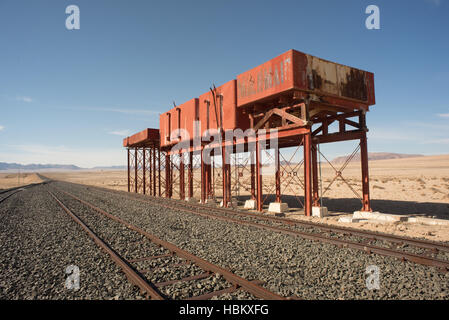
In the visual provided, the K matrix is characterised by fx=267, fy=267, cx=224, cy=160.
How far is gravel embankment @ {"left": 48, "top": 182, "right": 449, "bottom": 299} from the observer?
4.74 meters

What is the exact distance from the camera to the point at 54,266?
634cm

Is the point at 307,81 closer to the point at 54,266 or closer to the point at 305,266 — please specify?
the point at 305,266

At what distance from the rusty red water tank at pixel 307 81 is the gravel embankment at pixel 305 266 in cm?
758

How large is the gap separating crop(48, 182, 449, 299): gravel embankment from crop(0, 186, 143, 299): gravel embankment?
2235mm

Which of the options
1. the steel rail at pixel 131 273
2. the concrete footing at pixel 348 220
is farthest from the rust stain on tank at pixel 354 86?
the steel rail at pixel 131 273

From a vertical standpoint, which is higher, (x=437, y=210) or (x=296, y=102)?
(x=296, y=102)

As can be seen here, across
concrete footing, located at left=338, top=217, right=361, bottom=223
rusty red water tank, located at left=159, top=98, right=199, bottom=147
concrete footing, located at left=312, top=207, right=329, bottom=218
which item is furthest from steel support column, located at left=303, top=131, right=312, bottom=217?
rusty red water tank, located at left=159, top=98, right=199, bottom=147

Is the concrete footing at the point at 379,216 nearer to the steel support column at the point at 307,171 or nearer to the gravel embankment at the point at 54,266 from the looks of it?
the steel support column at the point at 307,171

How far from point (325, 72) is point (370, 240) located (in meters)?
9.07

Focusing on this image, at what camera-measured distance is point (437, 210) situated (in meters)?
15.6

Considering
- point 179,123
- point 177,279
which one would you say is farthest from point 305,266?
point 179,123

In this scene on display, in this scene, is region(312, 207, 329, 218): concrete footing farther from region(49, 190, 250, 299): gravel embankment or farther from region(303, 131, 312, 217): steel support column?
region(49, 190, 250, 299): gravel embankment
